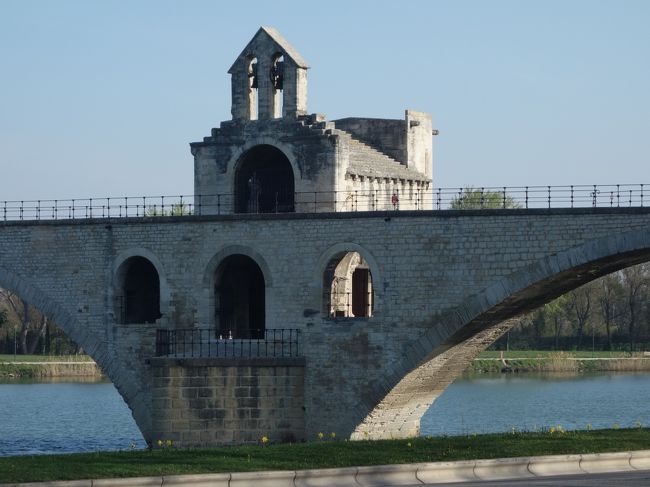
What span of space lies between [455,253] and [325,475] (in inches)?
569

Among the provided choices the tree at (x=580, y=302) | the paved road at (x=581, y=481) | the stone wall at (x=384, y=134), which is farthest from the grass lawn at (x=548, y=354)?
the paved road at (x=581, y=481)

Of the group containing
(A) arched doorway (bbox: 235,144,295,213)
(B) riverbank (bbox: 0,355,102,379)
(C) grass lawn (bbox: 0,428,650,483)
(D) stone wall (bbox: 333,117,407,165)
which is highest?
(D) stone wall (bbox: 333,117,407,165)

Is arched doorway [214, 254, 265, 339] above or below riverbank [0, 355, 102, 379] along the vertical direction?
above

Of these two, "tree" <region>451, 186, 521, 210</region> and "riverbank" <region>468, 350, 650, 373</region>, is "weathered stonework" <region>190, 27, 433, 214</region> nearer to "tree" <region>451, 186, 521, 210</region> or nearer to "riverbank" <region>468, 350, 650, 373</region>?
"tree" <region>451, 186, 521, 210</region>

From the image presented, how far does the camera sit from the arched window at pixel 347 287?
39.7 meters

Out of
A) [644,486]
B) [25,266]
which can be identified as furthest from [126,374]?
[644,486]

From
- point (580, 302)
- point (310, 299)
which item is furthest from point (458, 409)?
point (580, 302)

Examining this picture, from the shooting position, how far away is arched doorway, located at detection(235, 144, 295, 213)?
1734 inches

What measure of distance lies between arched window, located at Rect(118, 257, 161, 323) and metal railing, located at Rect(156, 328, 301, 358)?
86.9 inches

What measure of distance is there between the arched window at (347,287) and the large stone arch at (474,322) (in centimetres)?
294

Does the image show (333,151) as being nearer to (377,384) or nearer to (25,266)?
(377,384)

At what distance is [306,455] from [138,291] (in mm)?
18675

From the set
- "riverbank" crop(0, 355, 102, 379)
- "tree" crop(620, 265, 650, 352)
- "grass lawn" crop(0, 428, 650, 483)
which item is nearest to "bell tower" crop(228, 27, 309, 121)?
"grass lawn" crop(0, 428, 650, 483)

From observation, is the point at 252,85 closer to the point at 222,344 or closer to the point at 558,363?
the point at 222,344
